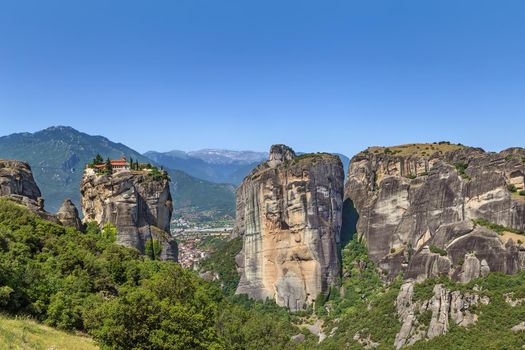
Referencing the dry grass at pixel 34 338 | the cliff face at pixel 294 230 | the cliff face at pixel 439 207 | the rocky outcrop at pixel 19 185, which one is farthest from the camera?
the cliff face at pixel 294 230

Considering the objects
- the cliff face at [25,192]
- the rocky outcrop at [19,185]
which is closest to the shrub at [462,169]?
the cliff face at [25,192]

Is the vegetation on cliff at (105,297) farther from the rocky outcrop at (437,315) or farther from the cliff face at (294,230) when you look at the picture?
the cliff face at (294,230)

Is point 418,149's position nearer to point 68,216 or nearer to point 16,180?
point 68,216

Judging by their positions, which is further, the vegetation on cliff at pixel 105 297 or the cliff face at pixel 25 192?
the cliff face at pixel 25 192

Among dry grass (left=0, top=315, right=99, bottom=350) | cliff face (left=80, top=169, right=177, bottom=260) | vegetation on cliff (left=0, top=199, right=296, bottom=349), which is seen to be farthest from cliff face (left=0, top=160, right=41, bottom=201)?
dry grass (left=0, top=315, right=99, bottom=350)

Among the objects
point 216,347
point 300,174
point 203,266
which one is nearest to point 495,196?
point 300,174

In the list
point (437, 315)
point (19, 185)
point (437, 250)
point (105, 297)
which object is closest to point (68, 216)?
point (19, 185)

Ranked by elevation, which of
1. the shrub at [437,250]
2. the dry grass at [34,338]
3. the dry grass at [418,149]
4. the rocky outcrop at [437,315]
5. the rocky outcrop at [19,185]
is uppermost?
the dry grass at [418,149]

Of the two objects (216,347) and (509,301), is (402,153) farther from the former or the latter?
(216,347)
